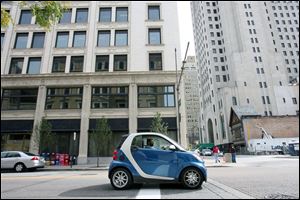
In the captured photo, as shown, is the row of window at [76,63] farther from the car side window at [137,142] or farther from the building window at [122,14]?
the car side window at [137,142]

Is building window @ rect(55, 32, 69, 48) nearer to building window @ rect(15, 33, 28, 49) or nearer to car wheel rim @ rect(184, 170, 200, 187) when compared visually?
building window @ rect(15, 33, 28, 49)

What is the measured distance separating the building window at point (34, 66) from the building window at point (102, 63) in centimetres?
702

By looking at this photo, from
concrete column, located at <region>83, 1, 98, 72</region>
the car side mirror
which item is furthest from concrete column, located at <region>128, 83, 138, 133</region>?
the car side mirror

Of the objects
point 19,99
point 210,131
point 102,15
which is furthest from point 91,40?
point 210,131

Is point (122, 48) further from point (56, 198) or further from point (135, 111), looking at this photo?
point (56, 198)

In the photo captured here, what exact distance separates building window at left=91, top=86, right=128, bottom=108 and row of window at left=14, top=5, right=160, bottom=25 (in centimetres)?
959

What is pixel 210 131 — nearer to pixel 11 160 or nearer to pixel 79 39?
pixel 79 39

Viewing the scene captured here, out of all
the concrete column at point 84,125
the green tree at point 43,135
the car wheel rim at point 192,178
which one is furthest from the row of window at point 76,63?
the car wheel rim at point 192,178

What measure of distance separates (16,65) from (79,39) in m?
8.12

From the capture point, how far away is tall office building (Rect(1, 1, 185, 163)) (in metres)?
24.4

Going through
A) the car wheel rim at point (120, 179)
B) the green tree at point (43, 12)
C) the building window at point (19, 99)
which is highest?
the building window at point (19, 99)

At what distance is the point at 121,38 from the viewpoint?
92.4 feet

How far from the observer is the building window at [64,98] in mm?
25422

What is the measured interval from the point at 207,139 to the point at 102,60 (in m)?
69.1
